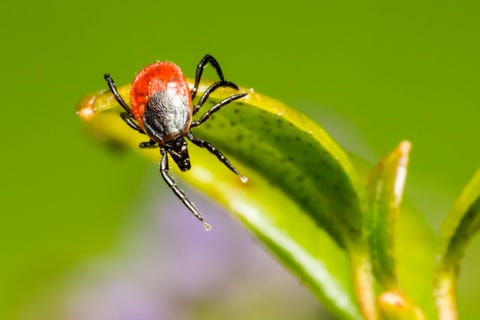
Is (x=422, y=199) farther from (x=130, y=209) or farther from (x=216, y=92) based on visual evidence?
(x=216, y=92)

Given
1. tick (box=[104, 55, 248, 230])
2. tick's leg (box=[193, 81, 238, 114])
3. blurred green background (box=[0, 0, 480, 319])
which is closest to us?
tick's leg (box=[193, 81, 238, 114])

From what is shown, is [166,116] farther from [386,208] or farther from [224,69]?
[224,69]

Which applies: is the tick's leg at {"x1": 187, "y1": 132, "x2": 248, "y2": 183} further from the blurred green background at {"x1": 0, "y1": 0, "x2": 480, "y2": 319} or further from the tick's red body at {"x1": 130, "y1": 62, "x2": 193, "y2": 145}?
the blurred green background at {"x1": 0, "y1": 0, "x2": 480, "y2": 319}

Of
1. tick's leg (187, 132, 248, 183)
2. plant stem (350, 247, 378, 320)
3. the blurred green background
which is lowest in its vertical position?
plant stem (350, 247, 378, 320)

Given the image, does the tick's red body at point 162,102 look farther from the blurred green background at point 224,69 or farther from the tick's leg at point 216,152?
the blurred green background at point 224,69

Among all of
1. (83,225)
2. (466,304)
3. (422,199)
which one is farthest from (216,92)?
(83,225)

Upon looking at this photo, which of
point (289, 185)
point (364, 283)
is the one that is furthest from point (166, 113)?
point (364, 283)

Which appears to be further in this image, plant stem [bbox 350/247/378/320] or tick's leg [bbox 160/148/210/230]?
tick's leg [bbox 160/148/210/230]

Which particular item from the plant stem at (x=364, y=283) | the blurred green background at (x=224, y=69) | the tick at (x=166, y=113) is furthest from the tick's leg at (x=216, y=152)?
the blurred green background at (x=224, y=69)

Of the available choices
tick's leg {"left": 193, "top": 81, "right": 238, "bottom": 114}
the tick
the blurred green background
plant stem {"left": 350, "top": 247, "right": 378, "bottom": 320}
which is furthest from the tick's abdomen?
the blurred green background
